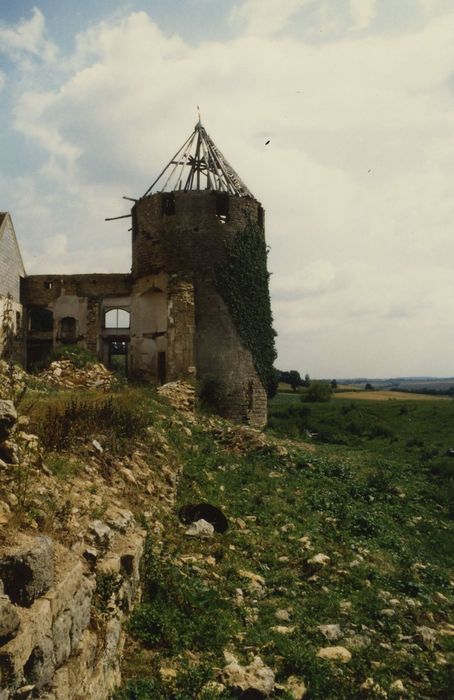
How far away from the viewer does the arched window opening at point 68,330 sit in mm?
23172

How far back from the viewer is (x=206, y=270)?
67.0 ft

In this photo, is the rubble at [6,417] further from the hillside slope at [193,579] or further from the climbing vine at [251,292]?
the climbing vine at [251,292]

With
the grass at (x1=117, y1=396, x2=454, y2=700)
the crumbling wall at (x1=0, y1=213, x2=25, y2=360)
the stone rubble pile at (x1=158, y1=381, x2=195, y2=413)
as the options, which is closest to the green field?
the stone rubble pile at (x1=158, y1=381, x2=195, y2=413)

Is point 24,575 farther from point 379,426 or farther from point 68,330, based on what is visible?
point 379,426

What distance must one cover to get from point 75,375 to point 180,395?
446cm

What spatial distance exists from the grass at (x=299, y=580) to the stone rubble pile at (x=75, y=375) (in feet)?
20.1

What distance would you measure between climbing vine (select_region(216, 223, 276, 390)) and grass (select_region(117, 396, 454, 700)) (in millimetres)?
7592

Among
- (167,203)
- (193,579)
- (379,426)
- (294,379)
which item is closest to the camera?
(193,579)

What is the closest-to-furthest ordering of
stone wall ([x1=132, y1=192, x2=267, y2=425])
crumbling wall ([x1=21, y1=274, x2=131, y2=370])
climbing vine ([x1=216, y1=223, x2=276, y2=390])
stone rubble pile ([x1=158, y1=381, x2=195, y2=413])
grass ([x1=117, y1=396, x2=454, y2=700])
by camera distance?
grass ([x1=117, y1=396, x2=454, y2=700]), stone rubble pile ([x1=158, y1=381, x2=195, y2=413]), stone wall ([x1=132, y1=192, x2=267, y2=425]), climbing vine ([x1=216, y1=223, x2=276, y2=390]), crumbling wall ([x1=21, y1=274, x2=131, y2=370])

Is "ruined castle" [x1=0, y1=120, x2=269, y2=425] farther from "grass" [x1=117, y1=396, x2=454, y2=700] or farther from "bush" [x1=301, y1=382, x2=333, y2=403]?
"bush" [x1=301, y1=382, x2=333, y2=403]

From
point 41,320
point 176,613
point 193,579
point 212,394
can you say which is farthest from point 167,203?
point 176,613

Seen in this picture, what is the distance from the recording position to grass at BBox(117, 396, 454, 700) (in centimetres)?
525

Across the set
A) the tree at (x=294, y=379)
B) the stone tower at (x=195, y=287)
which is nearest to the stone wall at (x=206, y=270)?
the stone tower at (x=195, y=287)

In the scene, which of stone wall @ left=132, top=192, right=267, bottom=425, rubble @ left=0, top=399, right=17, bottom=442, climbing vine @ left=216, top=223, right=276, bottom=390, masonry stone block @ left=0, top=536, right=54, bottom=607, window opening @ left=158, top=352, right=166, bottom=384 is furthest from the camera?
window opening @ left=158, top=352, right=166, bottom=384
